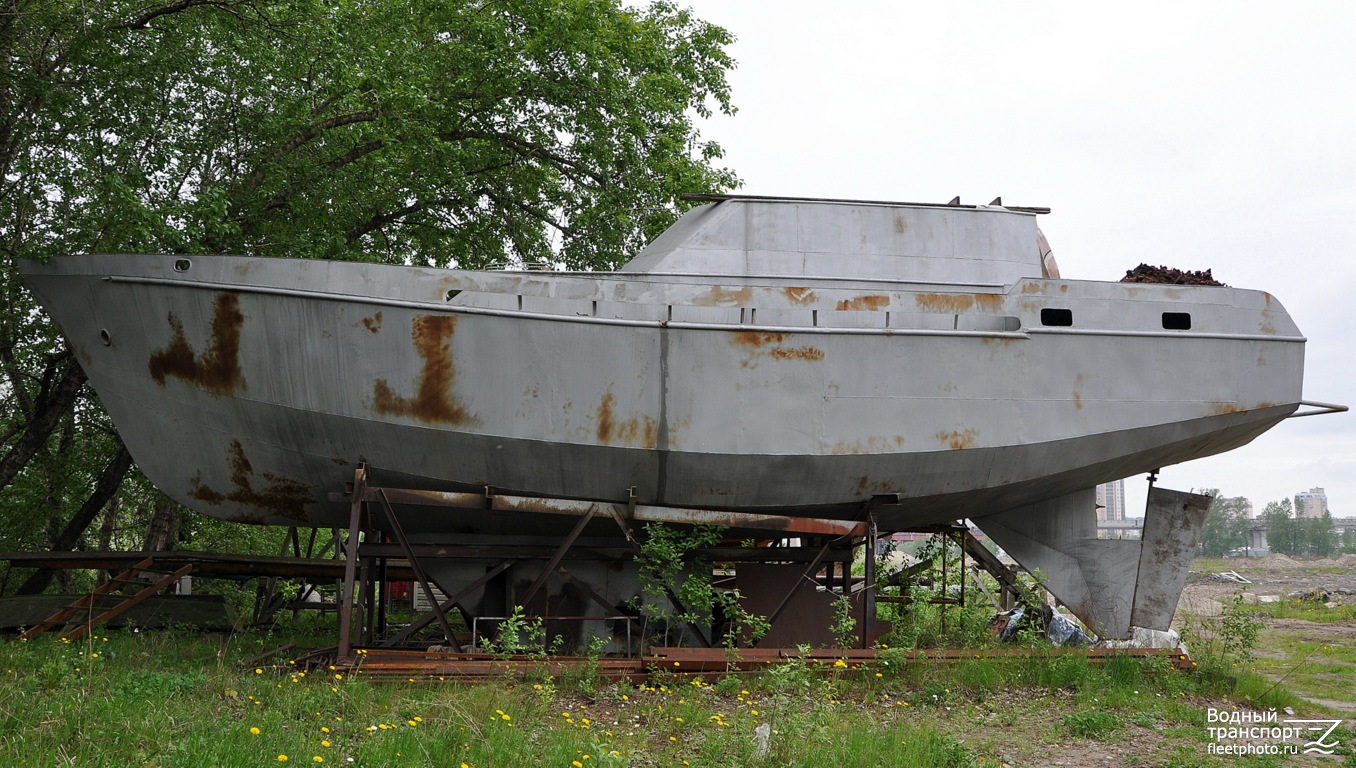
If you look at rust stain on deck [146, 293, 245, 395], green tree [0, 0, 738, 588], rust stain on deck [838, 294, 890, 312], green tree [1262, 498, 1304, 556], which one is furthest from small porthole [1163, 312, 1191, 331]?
green tree [1262, 498, 1304, 556]

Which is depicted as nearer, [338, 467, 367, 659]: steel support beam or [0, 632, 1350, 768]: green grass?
[0, 632, 1350, 768]: green grass

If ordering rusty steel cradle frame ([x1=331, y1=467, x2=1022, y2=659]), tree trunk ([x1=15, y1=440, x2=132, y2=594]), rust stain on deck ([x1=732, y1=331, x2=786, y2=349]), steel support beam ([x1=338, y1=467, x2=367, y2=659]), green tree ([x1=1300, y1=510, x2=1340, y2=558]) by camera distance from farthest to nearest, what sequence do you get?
1. green tree ([x1=1300, y1=510, x2=1340, y2=558])
2. tree trunk ([x1=15, y1=440, x2=132, y2=594])
3. rust stain on deck ([x1=732, y1=331, x2=786, y2=349])
4. rusty steel cradle frame ([x1=331, y1=467, x2=1022, y2=659])
5. steel support beam ([x1=338, y1=467, x2=367, y2=659])

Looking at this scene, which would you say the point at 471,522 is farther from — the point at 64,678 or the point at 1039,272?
the point at 1039,272

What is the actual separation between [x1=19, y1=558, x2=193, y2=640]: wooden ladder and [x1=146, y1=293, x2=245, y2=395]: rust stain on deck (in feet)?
6.85

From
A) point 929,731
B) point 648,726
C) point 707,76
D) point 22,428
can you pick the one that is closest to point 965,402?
point 929,731

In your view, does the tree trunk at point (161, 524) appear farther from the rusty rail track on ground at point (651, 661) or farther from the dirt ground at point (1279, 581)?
the dirt ground at point (1279, 581)

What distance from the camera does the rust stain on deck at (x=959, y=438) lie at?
894cm

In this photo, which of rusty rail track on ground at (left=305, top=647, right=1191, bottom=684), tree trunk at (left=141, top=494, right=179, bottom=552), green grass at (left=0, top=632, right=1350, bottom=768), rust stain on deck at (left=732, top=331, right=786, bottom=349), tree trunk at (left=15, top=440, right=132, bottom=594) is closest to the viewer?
green grass at (left=0, top=632, right=1350, bottom=768)

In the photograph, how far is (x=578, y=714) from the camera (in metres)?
6.65

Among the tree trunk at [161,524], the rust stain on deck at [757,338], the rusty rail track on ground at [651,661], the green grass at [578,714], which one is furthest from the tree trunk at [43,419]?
the rust stain on deck at [757,338]

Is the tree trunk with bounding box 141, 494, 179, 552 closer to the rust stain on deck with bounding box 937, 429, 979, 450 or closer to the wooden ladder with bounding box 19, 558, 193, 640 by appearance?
the wooden ladder with bounding box 19, 558, 193, 640

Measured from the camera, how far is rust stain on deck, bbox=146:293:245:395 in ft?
27.2

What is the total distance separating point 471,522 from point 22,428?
20.9 ft

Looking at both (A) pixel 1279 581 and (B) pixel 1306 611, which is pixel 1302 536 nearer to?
(A) pixel 1279 581
